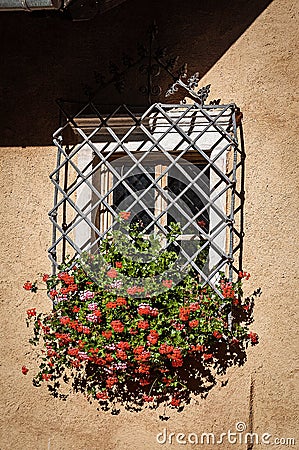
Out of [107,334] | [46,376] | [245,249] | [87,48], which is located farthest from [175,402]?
[87,48]

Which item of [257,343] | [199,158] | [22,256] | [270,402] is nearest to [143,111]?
[199,158]

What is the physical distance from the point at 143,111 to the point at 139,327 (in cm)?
127

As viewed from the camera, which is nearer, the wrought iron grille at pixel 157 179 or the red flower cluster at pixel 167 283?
the red flower cluster at pixel 167 283

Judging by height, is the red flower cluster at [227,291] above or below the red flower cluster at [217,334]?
above

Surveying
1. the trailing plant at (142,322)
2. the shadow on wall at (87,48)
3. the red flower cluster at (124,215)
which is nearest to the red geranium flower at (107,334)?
the trailing plant at (142,322)

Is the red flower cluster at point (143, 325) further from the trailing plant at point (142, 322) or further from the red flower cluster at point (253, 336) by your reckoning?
the red flower cluster at point (253, 336)

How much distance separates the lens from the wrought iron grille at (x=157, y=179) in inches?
148

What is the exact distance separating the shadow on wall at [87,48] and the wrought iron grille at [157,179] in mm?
179

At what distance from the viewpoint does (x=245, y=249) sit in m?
3.78

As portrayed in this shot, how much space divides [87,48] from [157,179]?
3.12 ft

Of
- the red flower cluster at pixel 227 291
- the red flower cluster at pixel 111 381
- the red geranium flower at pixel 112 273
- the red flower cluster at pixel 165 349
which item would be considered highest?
the red geranium flower at pixel 112 273

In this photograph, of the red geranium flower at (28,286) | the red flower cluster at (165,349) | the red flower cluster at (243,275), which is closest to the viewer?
the red flower cluster at (165,349)

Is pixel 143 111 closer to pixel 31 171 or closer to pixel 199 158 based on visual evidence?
pixel 199 158

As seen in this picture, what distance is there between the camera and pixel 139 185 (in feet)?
13.1
